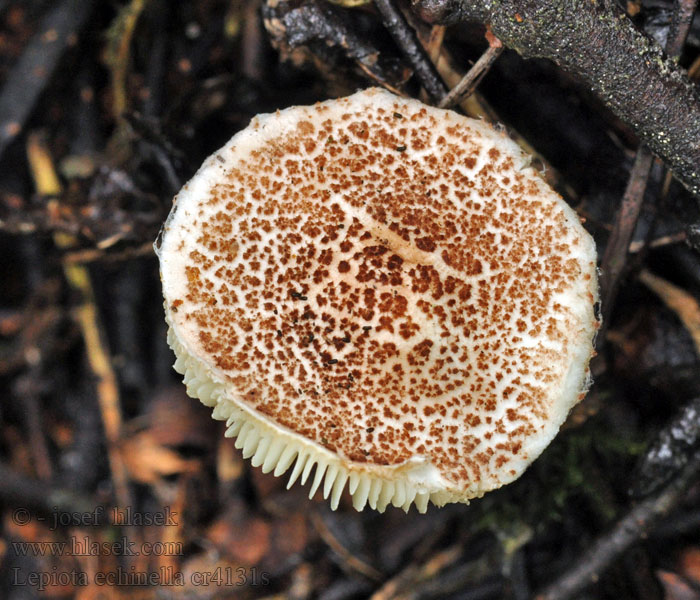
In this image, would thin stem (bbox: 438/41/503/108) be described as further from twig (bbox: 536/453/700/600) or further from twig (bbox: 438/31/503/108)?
twig (bbox: 536/453/700/600)

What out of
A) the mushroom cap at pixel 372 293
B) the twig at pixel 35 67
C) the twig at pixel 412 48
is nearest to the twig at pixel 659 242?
the mushroom cap at pixel 372 293

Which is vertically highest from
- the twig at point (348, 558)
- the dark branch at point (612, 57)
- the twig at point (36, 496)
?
the dark branch at point (612, 57)

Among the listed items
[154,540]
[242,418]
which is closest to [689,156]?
[242,418]

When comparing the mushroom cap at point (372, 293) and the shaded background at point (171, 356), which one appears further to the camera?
the shaded background at point (171, 356)

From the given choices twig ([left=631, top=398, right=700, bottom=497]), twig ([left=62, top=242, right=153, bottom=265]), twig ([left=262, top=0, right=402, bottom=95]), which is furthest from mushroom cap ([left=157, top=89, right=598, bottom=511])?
twig ([left=62, top=242, right=153, bottom=265])

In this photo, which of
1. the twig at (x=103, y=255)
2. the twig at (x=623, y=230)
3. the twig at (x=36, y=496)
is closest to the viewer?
the twig at (x=623, y=230)

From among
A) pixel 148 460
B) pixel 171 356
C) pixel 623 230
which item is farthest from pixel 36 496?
pixel 623 230

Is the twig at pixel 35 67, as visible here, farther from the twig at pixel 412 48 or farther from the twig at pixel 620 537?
the twig at pixel 620 537
